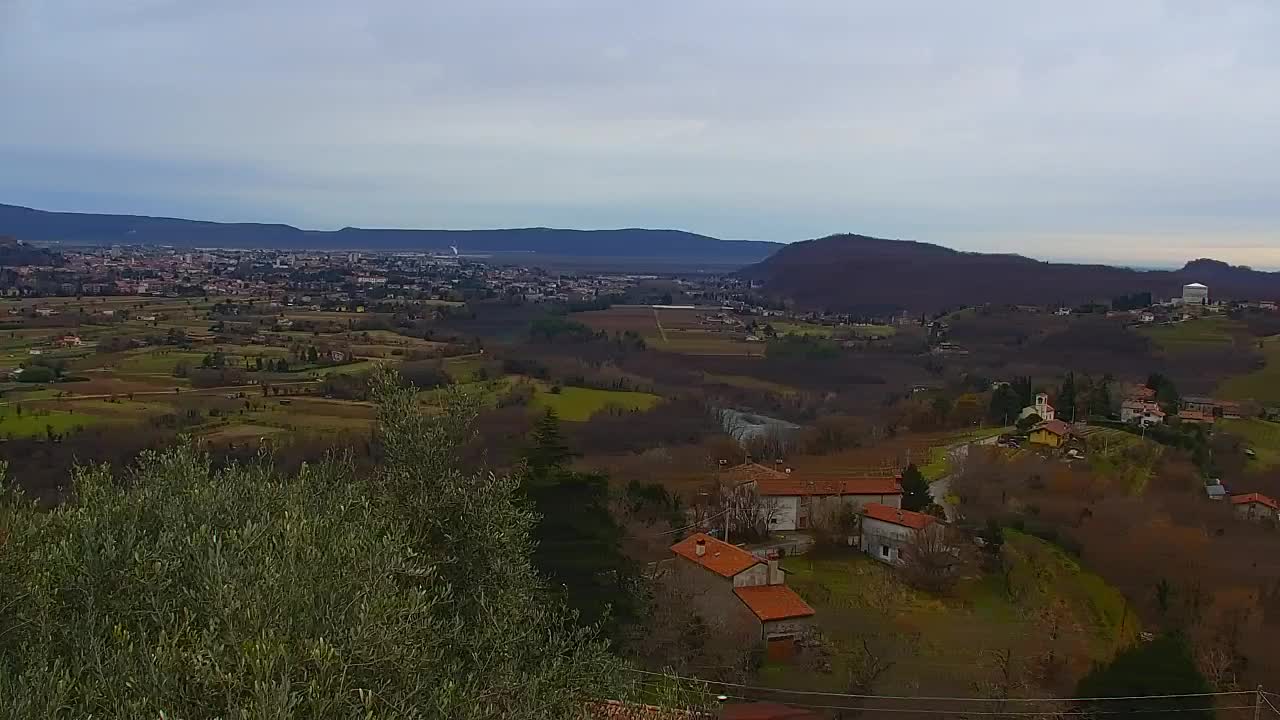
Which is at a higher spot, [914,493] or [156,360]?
[156,360]

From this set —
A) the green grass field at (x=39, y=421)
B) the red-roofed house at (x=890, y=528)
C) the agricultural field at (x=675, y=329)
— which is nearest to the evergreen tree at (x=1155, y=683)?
the red-roofed house at (x=890, y=528)

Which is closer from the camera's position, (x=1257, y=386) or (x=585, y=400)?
(x=585, y=400)


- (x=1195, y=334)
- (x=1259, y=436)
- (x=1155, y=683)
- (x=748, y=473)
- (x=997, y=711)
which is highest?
(x=1195, y=334)

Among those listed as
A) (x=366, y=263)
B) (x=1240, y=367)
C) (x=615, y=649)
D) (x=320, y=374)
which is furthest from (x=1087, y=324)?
(x=366, y=263)

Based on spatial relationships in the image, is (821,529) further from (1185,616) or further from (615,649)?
(615,649)

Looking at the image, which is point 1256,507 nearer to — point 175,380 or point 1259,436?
point 1259,436

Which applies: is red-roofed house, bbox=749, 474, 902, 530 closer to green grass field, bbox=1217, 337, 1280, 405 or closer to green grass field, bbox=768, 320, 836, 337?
green grass field, bbox=1217, 337, 1280, 405

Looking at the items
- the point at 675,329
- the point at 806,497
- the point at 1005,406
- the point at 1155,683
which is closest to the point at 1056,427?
the point at 1005,406

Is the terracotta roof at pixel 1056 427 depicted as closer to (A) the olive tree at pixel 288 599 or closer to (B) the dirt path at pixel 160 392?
(B) the dirt path at pixel 160 392
